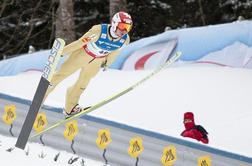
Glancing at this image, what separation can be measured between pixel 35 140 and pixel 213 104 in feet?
8.98

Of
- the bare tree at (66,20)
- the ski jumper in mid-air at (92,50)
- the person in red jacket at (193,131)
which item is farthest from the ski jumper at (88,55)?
the bare tree at (66,20)

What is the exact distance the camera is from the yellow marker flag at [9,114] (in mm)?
6609

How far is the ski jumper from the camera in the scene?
5926 millimetres

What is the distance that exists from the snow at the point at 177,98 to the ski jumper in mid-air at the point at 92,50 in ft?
1.48

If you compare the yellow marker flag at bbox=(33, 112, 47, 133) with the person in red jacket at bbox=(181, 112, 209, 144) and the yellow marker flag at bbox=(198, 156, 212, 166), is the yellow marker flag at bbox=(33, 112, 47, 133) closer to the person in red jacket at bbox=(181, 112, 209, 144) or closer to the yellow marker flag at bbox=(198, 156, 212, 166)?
the person in red jacket at bbox=(181, 112, 209, 144)

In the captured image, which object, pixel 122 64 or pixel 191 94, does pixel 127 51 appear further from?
pixel 191 94

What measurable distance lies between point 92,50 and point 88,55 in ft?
0.31

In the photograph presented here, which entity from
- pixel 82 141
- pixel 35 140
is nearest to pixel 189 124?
pixel 82 141

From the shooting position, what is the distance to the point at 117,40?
599cm

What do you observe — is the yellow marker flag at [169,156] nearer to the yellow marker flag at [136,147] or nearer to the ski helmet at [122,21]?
the yellow marker flag at [136,147]

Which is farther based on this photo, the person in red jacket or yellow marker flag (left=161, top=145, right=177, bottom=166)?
the person in red jacket

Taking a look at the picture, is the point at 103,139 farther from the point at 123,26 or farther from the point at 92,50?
the point at 123,26

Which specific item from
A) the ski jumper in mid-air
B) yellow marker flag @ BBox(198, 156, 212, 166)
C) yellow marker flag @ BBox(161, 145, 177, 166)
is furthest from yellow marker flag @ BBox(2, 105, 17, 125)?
yellow marker flag @ BBox(198, 156, 212, 166)

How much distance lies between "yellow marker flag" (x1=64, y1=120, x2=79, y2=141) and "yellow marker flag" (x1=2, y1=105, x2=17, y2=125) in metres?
0.70
